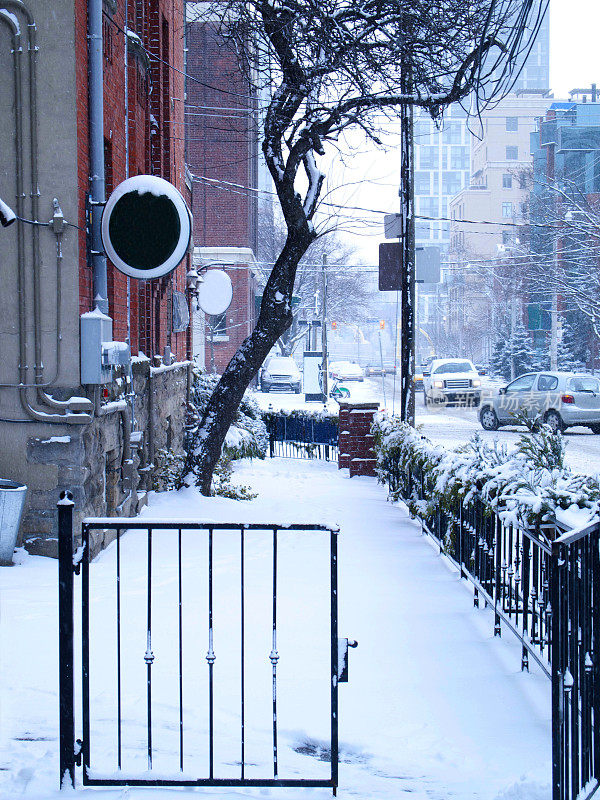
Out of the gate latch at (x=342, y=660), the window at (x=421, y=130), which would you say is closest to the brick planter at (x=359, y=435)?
the window at (x=421, y=130)

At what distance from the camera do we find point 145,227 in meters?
7.82

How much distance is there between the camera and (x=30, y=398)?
7539 mm

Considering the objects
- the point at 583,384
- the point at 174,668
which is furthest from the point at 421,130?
the point at 174,668

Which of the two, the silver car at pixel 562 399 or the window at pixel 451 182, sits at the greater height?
the window at pixel 451 182

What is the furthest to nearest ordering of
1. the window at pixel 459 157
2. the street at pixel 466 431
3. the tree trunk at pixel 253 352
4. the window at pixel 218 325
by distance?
the window at pixel 459 157
the window at pixel 218 325
the street at pixel 466 431
the tree trunk at pixel 253 352

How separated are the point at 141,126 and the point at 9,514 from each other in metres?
6.76

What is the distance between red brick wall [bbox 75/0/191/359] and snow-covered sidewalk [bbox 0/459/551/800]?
122 inches

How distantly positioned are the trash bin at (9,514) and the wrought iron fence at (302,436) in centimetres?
1329

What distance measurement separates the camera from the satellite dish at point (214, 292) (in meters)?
16.3

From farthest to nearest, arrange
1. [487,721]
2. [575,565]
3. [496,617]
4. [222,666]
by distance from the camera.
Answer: [496,617] < [222,666] < [487,721] < [575,565]

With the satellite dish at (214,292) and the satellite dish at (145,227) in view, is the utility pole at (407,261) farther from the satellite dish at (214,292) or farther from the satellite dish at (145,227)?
the satellite dish at (145,227)

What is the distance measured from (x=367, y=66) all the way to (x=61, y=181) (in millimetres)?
5309

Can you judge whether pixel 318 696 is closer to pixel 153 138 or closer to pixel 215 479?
pixel 215 479

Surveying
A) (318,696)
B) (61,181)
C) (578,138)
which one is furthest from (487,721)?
(578,138)
